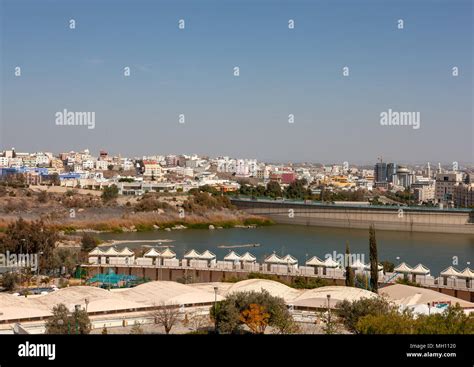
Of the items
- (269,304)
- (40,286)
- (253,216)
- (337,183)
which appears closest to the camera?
(269,304)

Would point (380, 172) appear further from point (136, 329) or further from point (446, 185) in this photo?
point (136, 329)

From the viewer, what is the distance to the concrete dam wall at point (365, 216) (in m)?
18.6

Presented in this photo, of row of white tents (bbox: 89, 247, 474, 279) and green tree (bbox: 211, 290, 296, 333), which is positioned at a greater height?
green tree (bbox: 211, 290, 296, 333)

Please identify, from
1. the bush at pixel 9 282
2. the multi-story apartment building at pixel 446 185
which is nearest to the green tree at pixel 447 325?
the bush at pixel 9 282

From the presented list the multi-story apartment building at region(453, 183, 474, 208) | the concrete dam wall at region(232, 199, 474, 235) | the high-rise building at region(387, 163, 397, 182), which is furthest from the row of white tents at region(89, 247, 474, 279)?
the high-rise building at region(387, 163, 397, 182)

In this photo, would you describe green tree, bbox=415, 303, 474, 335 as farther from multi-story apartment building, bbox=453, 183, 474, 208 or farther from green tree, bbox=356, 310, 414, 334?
multi-story apartment building, bbox=453, 183, 474, 208

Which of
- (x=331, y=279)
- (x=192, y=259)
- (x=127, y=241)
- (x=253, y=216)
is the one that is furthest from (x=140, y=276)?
(x=253, y=216)

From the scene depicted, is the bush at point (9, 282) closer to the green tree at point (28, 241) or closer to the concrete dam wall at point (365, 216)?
the green tree at point (28, 241)

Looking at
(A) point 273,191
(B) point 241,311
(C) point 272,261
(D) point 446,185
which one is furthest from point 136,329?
(D) point 446,185

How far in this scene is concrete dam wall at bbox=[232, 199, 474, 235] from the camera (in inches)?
734

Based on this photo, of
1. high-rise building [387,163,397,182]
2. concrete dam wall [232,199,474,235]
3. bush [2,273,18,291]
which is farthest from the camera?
high-rise building [387,163,397,182]
